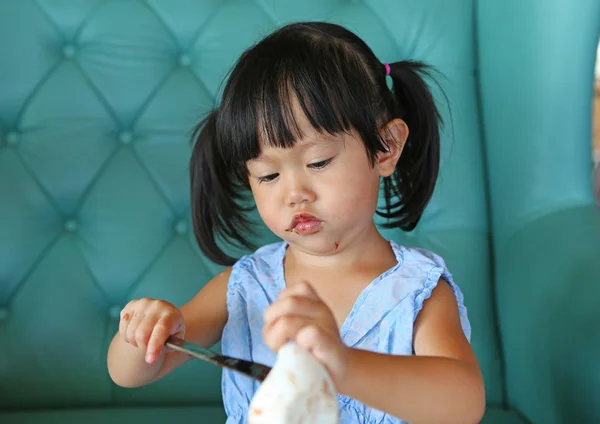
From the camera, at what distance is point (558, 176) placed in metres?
1.15

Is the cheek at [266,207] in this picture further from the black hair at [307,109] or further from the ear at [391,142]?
the ear at [391,142]

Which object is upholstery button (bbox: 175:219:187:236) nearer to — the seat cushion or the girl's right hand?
the girl's right hand

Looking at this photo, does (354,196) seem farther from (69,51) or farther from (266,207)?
(69,51)

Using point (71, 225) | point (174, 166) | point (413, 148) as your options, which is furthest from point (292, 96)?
point (71, 225)

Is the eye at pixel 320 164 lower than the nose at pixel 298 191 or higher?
higher

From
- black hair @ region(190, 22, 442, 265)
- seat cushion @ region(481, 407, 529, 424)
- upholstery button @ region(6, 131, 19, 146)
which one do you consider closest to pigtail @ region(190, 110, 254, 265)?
black hair @ region(190, 22, 442, 265)

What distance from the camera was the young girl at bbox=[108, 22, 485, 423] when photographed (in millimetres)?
729

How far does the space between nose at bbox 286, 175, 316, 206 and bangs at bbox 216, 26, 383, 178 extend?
42 mm

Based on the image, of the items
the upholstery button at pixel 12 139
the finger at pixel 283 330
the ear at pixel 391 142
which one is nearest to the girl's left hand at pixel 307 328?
the finger at pixel 283 330

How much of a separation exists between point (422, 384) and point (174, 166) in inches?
25.7

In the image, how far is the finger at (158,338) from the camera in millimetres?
748

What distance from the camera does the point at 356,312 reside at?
896 millimetres

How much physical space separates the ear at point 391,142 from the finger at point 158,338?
1.07 ft

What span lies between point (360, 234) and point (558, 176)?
43 centimetres
